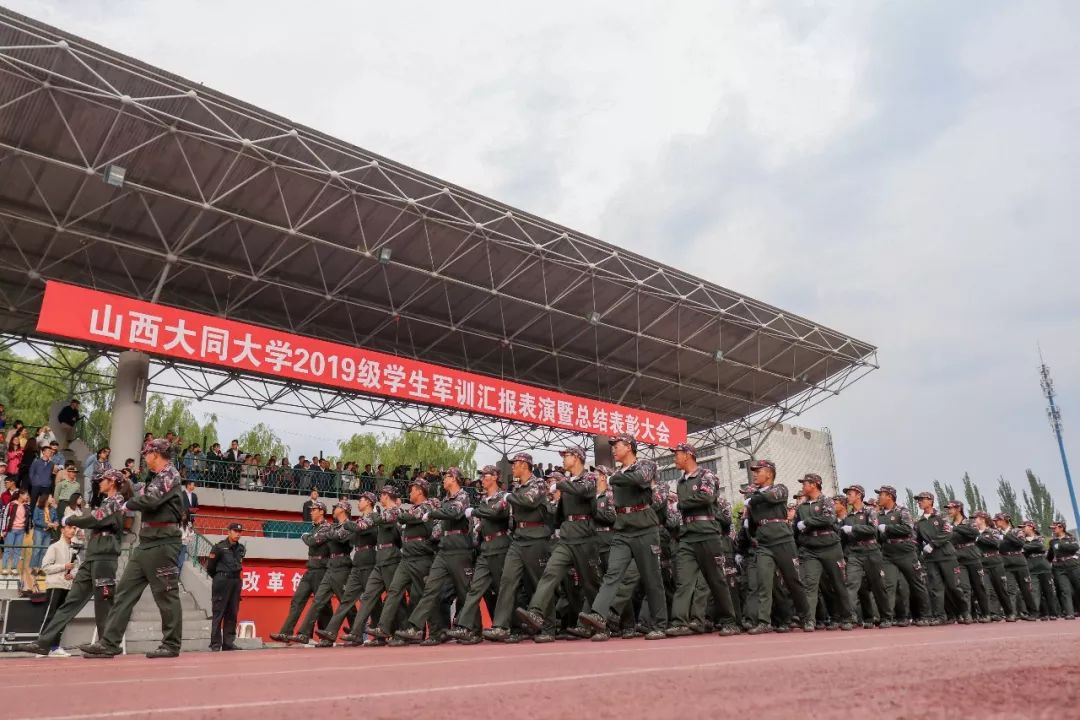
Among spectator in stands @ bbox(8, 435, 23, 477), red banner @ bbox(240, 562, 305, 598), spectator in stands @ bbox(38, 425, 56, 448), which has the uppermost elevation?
spectator in stands @ bbox(38, 425, 56, 448)

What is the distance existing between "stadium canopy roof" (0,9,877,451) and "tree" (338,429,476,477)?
13.6 meters

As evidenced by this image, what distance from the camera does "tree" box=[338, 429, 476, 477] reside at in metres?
35.5

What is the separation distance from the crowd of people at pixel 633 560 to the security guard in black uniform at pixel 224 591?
66cm

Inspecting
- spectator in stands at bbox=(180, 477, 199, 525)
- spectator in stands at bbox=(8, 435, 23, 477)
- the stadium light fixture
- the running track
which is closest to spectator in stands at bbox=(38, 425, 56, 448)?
spectator in stands at bbox=(8, 435, 23, 477)

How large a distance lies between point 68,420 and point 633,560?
→ 13.8 metres

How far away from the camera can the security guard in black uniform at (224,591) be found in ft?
30.0

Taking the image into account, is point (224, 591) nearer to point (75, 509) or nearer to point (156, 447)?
point (75, 509)

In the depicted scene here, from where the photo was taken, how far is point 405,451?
35594 millimetres

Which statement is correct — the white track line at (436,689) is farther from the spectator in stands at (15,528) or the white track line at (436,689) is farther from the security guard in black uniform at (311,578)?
the spectator in stands at (15,528)

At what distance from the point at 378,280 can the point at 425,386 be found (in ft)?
9.21

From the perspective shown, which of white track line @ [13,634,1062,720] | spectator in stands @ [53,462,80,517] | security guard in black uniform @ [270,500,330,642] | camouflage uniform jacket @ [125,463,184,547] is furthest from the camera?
spectator in stands @ [53,462,80,517]

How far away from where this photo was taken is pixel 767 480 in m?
7.73

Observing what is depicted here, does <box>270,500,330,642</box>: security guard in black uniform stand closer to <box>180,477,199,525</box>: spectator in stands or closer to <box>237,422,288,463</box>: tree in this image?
<box>180,477,199,525</box>: spectator in stands

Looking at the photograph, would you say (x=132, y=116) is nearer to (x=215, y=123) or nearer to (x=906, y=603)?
(x=215, y=123)
